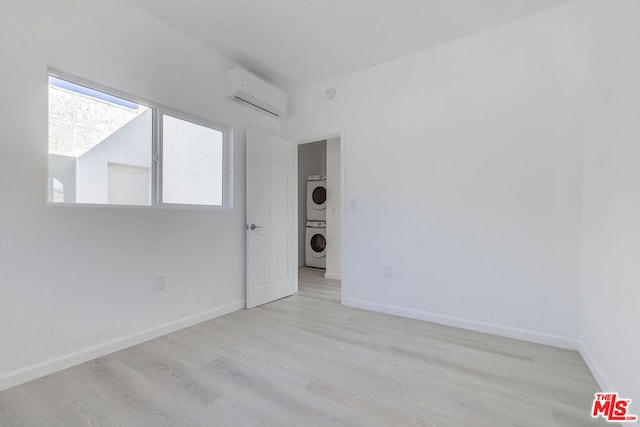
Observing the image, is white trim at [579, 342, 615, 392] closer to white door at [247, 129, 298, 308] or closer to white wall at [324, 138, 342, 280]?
white door at [247, 129, 298, 308]

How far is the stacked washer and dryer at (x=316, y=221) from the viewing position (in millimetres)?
5383

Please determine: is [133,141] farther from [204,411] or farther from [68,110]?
[204,411]

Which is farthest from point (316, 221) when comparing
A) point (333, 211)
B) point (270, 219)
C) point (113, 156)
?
point (113, 156)

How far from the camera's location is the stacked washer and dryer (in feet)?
17.7

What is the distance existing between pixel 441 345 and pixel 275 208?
2.21 m

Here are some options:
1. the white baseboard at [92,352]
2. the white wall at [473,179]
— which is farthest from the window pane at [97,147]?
the white wall at [473,179]

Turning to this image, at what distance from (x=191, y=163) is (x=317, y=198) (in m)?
2.95

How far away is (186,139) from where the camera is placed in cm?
270

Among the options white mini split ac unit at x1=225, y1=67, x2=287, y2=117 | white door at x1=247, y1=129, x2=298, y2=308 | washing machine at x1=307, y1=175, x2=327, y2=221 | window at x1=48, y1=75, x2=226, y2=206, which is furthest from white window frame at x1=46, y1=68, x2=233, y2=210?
washing machine at x1=307, y1=175, x2=327, y2=221

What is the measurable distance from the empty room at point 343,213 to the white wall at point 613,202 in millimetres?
21

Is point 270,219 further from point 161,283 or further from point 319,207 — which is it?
point 319,207

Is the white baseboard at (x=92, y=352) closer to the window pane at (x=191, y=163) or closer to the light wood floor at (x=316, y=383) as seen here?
the light wood floor at (x=316, y=383)

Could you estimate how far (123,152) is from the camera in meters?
2.26

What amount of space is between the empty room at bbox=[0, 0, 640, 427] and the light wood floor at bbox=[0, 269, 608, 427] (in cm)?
1
